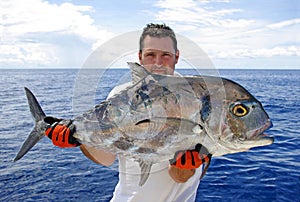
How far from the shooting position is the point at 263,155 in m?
10.5

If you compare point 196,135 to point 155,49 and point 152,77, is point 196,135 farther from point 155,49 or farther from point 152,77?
point 155,49

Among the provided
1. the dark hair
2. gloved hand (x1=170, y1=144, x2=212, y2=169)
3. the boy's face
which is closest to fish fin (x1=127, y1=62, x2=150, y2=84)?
gloved hand (x1=170, y1=144, x2=212, y2=169)

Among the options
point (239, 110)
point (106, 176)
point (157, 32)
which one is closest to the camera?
point (239, 110)

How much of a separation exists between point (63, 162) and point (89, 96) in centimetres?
780

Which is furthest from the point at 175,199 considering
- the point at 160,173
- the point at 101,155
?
the point at 101,155

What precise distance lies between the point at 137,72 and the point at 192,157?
900 millimetres

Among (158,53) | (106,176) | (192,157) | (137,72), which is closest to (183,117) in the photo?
(192,157)

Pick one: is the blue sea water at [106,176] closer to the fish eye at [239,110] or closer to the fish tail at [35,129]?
the fish tail at [35,129]

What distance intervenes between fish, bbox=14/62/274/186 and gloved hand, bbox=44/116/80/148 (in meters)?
0.54

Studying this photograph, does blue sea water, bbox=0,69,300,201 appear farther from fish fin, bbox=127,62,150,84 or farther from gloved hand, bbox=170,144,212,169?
gloved hand, bbox=170,144,212,169

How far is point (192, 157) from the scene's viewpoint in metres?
2.73

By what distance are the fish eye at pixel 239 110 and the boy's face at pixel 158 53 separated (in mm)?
1270

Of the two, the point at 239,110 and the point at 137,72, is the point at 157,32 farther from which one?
the point at 239,110

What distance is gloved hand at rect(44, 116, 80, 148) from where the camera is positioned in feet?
10.0
